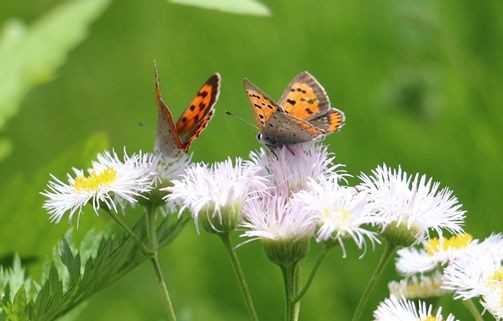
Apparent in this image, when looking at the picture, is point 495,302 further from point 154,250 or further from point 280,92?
point 280,92

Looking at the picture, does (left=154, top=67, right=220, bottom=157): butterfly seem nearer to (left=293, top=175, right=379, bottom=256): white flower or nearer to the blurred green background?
(left=293, top=175, right=379, bottom=256): white flower

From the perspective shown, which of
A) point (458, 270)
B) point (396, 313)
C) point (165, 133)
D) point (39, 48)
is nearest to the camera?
point (396, 313)

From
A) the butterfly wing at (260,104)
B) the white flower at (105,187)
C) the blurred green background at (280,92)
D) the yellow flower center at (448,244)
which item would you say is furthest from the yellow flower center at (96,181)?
the blurred green background at (280,92)

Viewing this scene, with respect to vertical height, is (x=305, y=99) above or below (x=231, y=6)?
below

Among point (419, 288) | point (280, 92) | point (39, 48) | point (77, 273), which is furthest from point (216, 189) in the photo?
point (280, 92)

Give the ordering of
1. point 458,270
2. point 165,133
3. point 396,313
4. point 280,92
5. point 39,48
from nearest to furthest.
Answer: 1. point 396,313
2. point 458,270
3. point 165,133
4. point 39,48
5. point 280,92

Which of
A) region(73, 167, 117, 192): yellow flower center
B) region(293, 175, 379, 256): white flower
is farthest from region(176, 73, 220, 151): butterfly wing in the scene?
region(293, 175, 379, 256): white flower

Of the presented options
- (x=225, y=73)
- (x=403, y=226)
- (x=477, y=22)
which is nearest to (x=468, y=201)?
(x=477, y=22)

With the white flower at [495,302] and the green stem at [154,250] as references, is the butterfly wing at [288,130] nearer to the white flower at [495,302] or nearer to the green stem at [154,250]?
the green stem at [154,250]
